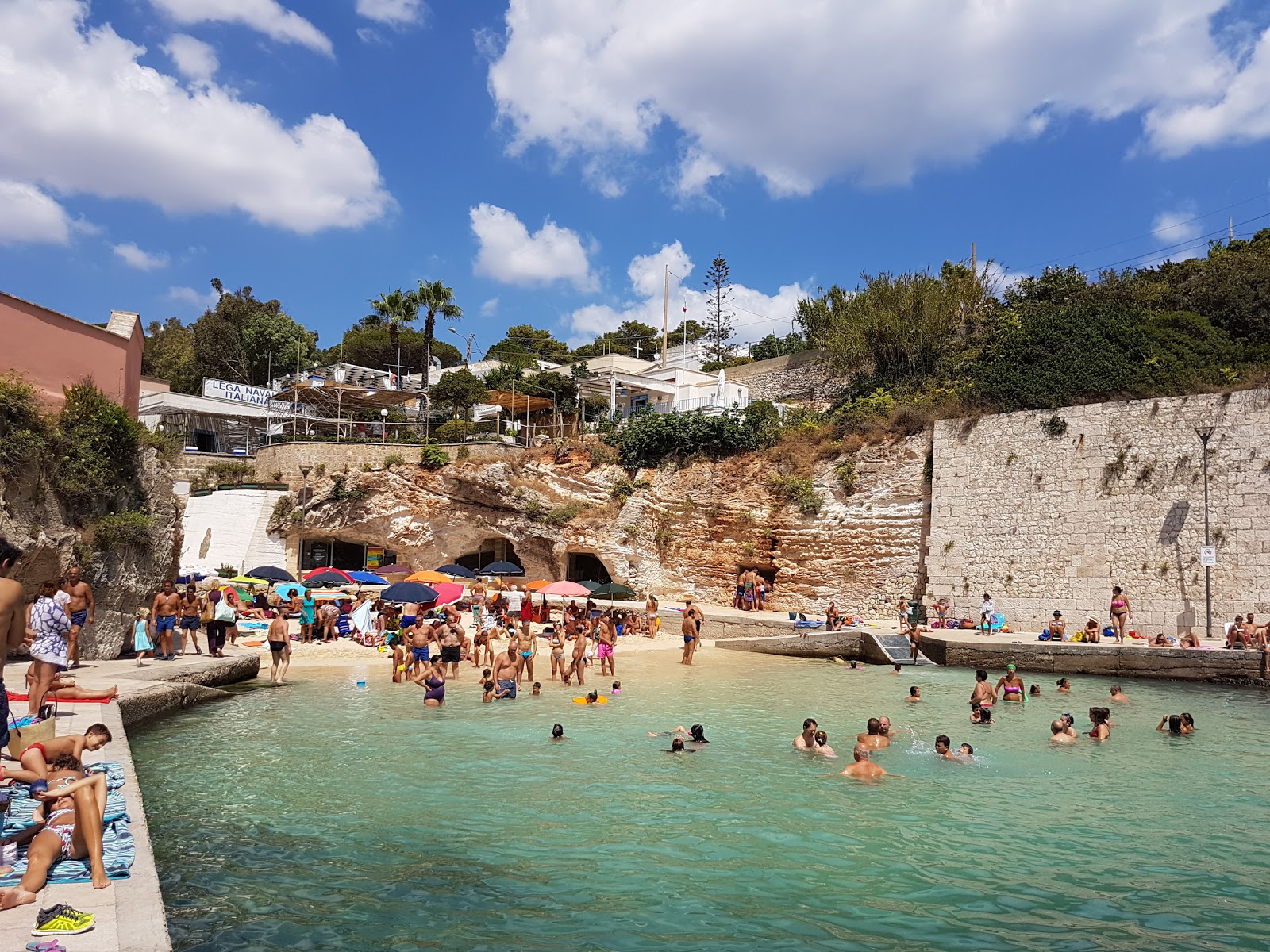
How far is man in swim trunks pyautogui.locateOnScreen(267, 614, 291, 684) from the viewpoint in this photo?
14789 millimetres

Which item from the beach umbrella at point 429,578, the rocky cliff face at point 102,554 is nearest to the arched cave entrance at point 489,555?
the beach umbrella at point 429,578

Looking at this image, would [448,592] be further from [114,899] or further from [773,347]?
[773,347]

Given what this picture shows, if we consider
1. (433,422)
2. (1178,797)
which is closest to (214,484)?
(433,422)

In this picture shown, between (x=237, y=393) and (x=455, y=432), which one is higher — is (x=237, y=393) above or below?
above

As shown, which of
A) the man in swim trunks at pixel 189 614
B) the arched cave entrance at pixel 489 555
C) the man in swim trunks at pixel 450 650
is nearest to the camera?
the man in swim trunks at pixel 189 614

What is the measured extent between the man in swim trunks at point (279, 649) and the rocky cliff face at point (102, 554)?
200cm

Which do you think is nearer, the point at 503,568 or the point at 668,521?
the point at 503,568

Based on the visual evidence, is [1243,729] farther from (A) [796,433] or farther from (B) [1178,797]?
(A) [796,433]

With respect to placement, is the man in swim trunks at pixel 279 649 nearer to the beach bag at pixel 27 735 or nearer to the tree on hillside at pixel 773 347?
the beach bag at pixel 27 735

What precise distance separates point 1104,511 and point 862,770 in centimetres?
1351

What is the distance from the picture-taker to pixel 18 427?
39.5 ft

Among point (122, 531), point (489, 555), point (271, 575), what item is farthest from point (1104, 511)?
point (489, 555)

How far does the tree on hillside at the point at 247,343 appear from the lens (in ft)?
159

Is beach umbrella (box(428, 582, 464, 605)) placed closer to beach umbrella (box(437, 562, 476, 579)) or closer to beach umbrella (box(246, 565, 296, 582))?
beach umbrella (box(437, 562, 476, 579))
